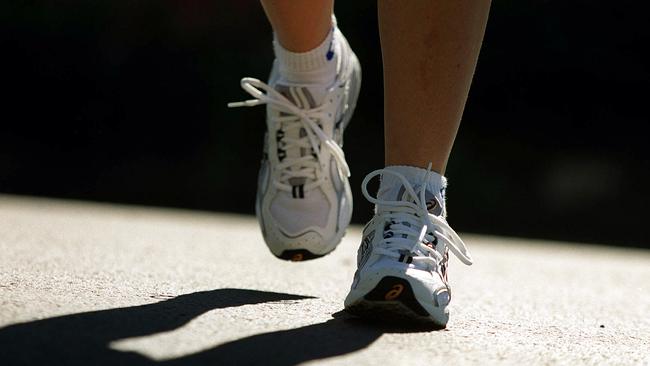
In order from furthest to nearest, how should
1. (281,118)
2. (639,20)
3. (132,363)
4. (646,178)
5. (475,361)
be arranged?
Result: (646,178)
(639,20)
(281,118)
(475,361)
(132,363)

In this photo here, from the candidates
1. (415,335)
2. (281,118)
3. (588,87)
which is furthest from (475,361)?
(588,87)

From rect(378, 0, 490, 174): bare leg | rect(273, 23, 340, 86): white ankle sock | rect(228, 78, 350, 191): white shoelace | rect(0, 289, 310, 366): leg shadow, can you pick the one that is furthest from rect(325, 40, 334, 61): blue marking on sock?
rect(0, 289, 310, 366): leg shadow

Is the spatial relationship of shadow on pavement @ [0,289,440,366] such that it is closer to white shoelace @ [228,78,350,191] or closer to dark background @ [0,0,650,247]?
white shoelace @ [228,78,350,191]

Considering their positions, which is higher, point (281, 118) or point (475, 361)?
point (281, 118)

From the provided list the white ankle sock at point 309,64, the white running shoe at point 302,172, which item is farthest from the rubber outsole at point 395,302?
the white ankle sock at point 309,64

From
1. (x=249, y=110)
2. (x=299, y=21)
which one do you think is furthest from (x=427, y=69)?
(x=249, y=110)

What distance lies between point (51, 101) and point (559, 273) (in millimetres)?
5729

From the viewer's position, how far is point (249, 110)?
27.1 ft

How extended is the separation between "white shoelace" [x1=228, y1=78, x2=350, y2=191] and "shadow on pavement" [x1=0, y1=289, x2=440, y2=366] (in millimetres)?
576

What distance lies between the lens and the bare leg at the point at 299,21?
221 centimetres

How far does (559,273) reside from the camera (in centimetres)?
337

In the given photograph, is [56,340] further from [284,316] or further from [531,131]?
[531,131]

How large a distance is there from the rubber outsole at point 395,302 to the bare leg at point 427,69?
26 cm

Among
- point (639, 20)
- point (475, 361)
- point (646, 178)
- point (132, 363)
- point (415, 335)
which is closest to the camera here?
point (132, 363)
